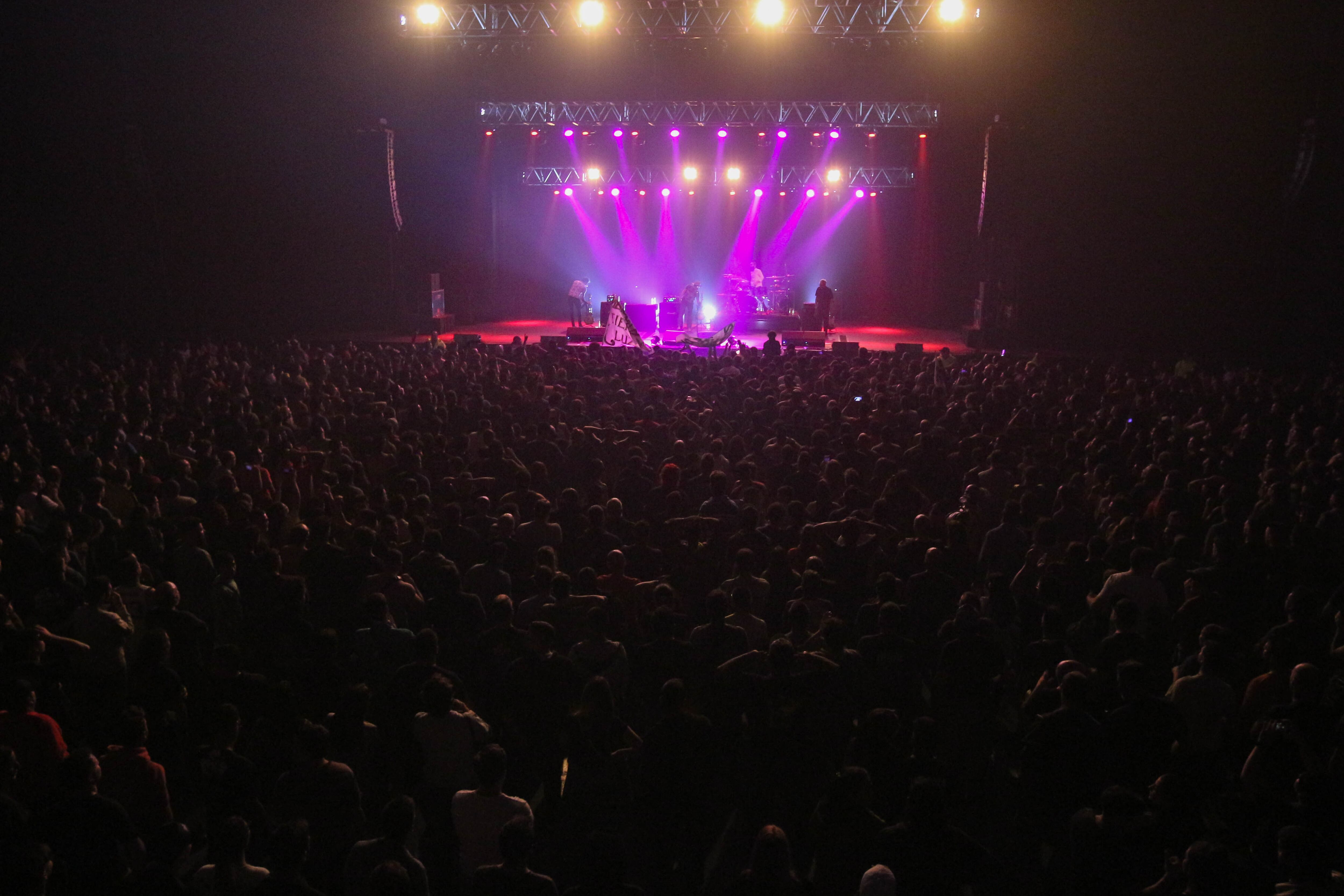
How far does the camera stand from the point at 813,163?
28.4 meters

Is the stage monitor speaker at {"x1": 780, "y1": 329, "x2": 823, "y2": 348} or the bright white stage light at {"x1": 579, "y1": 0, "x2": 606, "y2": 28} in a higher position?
the bright white stage light at {"x1": 579, "y1": 0, "x2": 606, "y2": 28}

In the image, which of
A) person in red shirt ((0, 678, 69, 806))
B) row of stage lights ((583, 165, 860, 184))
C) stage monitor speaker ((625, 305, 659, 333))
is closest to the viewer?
person in red shirt ((0, 678, 69, 806))

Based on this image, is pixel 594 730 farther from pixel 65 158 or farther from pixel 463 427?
pixel 65 158

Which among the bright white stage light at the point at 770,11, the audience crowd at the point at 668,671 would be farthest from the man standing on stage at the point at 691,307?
the audience crowd at the point at 668,671

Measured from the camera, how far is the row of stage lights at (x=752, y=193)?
1187 inches

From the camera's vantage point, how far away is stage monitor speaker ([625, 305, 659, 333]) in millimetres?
26531

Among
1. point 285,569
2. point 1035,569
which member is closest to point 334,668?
point 285,569

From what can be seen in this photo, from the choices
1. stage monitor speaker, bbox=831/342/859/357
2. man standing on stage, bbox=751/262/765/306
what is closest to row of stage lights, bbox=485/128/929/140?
man standing on stage, bbox=751/262/765/306

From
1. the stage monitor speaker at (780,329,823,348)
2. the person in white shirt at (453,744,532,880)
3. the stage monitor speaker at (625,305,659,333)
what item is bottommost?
the person in white shirt at (453,744,532,880)

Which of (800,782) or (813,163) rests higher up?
(813,163)

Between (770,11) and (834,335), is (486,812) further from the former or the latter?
(834,335)

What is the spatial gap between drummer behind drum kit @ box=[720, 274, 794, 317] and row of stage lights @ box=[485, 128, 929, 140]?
164 inches

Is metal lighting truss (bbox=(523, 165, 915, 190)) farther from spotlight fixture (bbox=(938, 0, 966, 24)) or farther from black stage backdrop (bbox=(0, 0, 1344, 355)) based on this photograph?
spotlight fixture (bbox=(938, 0, 966, 24))

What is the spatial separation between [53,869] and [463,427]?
776 centimetres
